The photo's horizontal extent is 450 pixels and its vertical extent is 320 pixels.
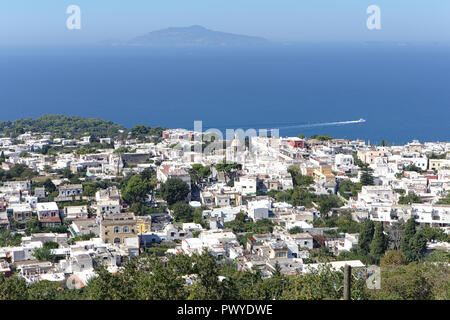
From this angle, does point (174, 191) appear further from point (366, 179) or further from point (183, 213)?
point (366, 179)

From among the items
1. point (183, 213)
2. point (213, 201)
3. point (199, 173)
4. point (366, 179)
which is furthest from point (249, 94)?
point (183, 213)

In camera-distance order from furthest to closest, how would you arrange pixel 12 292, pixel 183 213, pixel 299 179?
pixel 299 179, pixel 183 213, pixel 12 292

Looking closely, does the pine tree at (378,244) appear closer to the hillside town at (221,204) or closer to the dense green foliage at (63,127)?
the hillside town at (221,204)

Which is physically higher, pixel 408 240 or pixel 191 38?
pixel 191 38

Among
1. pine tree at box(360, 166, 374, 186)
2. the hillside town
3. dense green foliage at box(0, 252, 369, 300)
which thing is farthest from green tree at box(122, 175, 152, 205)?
dense green foliage at box(0, 252, 369, 300)

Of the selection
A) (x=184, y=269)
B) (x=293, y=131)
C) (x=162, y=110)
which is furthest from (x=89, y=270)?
(x=162, y=110)

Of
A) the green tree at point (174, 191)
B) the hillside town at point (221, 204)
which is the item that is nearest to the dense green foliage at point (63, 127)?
the hillside town at point (221, 204)

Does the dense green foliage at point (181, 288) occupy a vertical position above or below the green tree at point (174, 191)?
above
